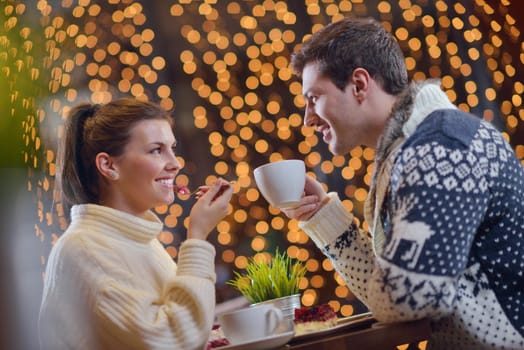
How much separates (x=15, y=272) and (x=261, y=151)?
35.3 inches

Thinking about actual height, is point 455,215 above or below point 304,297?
above

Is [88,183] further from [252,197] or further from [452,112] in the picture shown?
[252,197]

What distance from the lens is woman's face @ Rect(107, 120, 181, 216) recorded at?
144 cm

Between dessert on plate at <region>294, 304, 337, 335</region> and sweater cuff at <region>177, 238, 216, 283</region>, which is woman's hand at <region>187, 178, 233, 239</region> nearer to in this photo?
sweater cuff at <region>177, 238, 216, 283</region>

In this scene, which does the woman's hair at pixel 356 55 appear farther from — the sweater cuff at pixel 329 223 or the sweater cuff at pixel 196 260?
the sweater cuff at pixel 196 260

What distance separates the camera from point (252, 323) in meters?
1.13

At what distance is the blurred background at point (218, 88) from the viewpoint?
96.0 inches

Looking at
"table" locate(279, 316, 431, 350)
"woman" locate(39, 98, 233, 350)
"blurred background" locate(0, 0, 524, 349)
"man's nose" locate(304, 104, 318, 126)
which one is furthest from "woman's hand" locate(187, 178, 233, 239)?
"blurred background" locate(0, 0, 524, 349)

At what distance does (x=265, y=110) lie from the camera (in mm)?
2613

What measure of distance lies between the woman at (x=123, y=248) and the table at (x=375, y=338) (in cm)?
25

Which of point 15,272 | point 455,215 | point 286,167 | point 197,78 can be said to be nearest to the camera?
point 455,215

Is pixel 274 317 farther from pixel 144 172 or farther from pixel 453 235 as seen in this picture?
pixel 144 172

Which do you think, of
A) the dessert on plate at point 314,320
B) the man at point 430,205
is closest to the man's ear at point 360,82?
the man at point 430,205

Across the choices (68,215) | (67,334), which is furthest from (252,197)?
(67,334)
